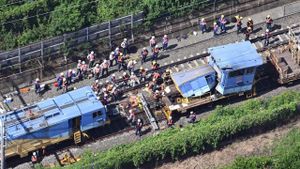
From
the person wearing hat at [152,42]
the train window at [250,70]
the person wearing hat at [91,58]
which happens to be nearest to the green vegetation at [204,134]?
the train window at [250,70]

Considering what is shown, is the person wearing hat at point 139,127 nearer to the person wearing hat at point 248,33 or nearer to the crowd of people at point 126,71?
the crowd of people at point 126,71

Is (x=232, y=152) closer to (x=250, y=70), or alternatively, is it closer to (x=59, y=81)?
Answer: (x=250, y=70)

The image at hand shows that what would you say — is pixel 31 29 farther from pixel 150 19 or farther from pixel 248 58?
pixel 248 58

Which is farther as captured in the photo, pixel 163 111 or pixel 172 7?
pixel 172 7

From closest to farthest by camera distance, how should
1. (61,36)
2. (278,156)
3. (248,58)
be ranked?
(278,156) < (248,58) < (61,36)

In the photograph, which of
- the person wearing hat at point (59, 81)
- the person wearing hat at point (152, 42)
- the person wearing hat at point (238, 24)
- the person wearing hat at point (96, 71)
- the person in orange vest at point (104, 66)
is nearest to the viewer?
the person wearing hat at point (59, 81)

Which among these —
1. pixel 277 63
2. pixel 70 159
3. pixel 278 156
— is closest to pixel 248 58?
pixel 277 63

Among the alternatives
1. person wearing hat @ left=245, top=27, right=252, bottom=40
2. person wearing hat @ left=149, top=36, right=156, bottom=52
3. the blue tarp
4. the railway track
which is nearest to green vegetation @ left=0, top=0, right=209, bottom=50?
person wearing hat @ left=149, top=36, right=156, bottom=52
